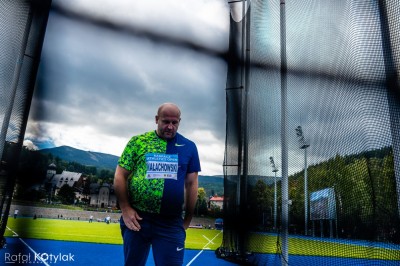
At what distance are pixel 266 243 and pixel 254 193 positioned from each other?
429 mm

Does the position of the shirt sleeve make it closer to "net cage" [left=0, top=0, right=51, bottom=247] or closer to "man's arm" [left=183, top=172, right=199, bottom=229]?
"man's arm" [left=183, top=172, right=199, bottom=229]

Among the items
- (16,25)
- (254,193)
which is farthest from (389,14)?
(16,25)

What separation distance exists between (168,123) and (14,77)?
0.94 metres

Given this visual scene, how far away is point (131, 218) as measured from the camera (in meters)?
1.29

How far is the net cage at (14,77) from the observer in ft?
5.54

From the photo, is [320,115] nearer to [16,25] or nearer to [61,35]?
[61,35]

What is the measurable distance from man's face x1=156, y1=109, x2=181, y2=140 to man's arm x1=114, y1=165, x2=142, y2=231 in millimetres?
236

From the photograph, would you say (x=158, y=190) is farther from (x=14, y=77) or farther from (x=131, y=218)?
(x=14, y=77)

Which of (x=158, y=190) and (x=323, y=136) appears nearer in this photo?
(x=158, y=190)

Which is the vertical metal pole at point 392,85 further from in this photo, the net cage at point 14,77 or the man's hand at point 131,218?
the net cage at point 14,77

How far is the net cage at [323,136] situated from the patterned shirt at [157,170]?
1.02 m

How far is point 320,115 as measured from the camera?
2088 millimetres

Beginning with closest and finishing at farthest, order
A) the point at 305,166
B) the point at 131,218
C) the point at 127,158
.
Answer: the point at 131,218 < the point at 127,158 < the point at 305,166

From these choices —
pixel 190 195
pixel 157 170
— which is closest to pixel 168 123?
pixel 157 170
